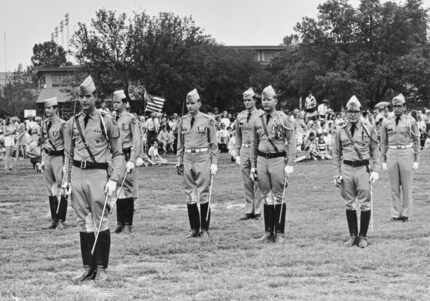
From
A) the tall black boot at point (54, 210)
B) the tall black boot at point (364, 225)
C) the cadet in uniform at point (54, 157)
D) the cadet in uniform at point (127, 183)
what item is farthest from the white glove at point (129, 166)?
the tall black boot at point (364, 225)

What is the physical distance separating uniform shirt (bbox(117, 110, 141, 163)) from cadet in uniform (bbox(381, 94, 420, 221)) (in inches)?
184

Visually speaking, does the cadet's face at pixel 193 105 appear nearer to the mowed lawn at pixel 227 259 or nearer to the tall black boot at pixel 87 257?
the mowed lawn at pixel 227 259

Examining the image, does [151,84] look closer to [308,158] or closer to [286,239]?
[308,158]

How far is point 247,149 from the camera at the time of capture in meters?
13.1

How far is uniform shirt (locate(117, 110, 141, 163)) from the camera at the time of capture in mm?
11430

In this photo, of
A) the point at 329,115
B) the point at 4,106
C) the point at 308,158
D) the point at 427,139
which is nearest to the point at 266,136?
the point at 308,158

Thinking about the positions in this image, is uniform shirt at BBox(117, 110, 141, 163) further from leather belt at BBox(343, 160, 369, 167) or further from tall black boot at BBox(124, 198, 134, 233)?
leather belt at BBox(343, 160, 369, 167)

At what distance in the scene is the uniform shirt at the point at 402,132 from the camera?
12.4 m

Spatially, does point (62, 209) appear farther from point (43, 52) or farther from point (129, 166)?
point (43, 52)

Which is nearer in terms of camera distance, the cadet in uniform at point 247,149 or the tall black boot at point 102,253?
the tall black boot at point 102,253

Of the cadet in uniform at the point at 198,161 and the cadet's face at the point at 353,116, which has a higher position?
the cadet's face at the point at 353,116

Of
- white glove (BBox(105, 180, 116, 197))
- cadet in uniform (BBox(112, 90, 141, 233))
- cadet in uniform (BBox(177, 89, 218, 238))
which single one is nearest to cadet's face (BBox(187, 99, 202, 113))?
cadet in uniform (BBox(177, 89, 218, 238))

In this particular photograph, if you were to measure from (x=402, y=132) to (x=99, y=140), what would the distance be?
6578 millimetres

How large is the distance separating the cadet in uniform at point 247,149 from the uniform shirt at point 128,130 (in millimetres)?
2319
